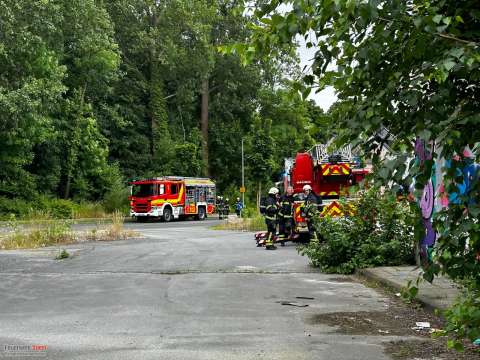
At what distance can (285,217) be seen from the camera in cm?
1731

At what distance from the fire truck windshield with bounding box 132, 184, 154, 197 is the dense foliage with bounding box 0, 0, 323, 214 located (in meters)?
4.44

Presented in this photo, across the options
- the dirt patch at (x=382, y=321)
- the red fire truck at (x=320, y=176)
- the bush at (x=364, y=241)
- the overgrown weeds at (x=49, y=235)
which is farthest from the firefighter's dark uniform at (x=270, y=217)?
the dirt patch at (x=382, y=321)

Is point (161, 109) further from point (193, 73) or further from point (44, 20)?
point (44, 20)

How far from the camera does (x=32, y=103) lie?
106 feet

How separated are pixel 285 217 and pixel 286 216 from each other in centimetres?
6

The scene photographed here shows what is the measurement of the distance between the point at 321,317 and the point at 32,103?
28.3m

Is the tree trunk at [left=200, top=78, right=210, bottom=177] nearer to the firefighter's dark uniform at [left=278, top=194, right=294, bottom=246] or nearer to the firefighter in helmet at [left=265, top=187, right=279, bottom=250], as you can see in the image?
the firefighter's dark uniform at [left=278, top=194, right=294, bottom=246]

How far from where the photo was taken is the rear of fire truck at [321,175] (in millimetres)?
17328

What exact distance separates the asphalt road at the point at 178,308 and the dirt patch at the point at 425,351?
5.3 inches

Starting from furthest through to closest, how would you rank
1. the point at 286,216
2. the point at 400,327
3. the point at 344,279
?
the point at 286,216, the point at 344,279, the point at 400,327

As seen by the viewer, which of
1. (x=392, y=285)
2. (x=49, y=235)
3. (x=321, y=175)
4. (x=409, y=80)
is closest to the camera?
(x=409, y=80)

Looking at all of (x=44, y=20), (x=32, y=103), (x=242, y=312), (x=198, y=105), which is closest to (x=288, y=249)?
(x=242, y=312)

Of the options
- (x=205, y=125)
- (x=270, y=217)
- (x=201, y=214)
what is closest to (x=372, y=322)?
(x=270, y=217)

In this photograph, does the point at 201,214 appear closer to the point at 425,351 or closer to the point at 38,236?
the point at 38,236
